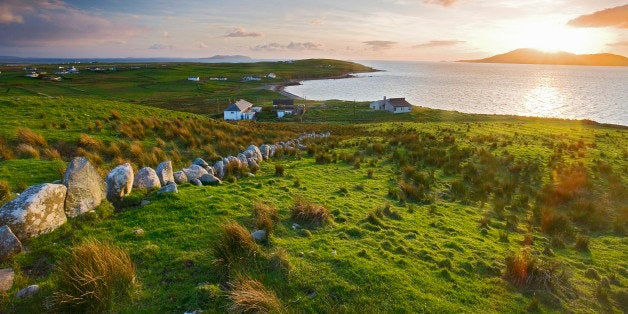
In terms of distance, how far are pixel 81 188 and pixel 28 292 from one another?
10.6ft

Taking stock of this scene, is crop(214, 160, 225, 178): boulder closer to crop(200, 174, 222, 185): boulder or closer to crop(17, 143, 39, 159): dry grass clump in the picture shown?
crop(200, 174, 222, 185): boulder

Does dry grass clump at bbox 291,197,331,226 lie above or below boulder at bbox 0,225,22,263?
below

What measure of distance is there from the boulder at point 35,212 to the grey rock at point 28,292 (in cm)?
185

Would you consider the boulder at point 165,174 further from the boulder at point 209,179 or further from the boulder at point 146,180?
the boulder at point 209,179

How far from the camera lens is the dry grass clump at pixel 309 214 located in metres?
9.53

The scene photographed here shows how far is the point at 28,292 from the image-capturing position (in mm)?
5836

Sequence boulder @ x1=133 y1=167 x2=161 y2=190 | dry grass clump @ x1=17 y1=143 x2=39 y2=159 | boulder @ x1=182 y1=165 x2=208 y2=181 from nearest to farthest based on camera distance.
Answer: boulder @ x1=133 y1=167 x2=161 y2=190, boulder @ x1=182 y1=165 x2=208 y2=181, dry grass clump @ x1=17 y1=143 x2=39 y2=159

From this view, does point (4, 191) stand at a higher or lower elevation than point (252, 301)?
higher

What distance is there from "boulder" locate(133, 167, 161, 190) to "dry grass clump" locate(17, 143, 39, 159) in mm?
7195

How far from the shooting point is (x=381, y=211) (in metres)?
11.2

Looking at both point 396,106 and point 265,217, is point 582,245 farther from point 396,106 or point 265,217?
point 396,106

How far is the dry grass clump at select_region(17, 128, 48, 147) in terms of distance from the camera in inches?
619

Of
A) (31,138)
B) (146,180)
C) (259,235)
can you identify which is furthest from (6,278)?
(31,138)

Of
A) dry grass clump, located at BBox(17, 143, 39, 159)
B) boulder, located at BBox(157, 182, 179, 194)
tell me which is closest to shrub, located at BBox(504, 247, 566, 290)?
boulder, located at BBox(157, 182, 179, 194)
